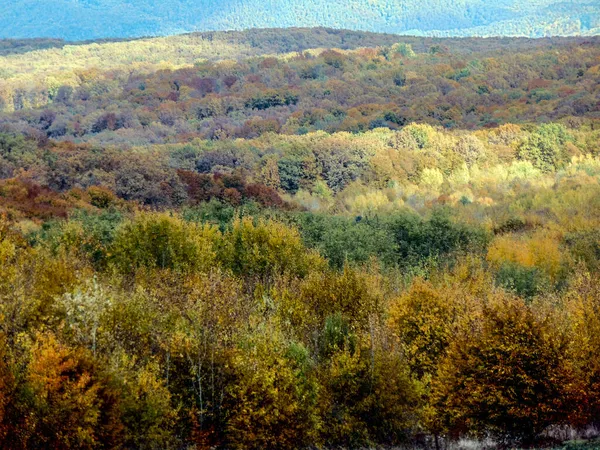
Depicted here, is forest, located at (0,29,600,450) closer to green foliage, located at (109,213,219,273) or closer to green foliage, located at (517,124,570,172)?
green foliage, located at (109,213,219,273)

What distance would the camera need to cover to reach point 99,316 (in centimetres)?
2953

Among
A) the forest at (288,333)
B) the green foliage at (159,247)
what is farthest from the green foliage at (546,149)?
the green foliage at (159,247)

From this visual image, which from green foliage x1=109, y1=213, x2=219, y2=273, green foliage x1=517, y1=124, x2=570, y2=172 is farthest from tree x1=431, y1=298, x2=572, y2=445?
green foliage x1=517, y1=124, x2=570, y2=172

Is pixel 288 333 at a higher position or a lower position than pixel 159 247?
higher

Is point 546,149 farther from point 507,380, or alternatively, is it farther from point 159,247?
point 507,380

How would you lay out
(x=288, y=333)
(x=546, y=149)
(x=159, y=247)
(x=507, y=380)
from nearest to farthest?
(x=507, y=380), (x=288, y=333), (x=159, y=247), (x=546, y=149)

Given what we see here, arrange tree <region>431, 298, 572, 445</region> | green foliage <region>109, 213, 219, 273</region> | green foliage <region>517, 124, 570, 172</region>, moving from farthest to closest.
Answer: green foliage <region>517, 124, 570, 172</region>, green foliage <region>109, 213, 219, 273</region>, tree <region>431, 298, 572, 445</region>

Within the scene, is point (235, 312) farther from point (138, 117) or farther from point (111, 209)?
point (138, 117)

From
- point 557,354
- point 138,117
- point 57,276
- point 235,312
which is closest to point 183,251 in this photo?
point 57,276

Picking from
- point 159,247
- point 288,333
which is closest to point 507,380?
point 288,333

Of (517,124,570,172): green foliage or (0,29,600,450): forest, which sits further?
(517,124,570,172): green foliage

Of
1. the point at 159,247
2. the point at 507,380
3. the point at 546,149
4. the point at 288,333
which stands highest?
the point at 288,333

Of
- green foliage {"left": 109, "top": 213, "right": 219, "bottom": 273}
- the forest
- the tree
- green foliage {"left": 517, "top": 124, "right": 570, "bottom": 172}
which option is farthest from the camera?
green foliage {"left": 517, "top": 124, "right": 570, "bottom": 172}

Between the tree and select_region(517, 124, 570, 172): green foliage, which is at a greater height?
the tree
